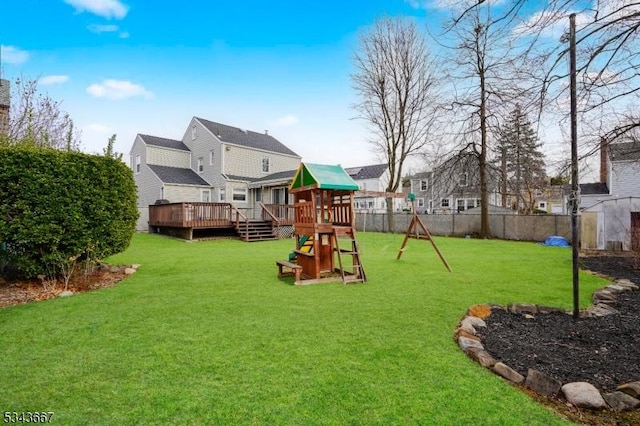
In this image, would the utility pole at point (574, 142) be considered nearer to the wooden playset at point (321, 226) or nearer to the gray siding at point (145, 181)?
the wooden playset at point (321, 226)

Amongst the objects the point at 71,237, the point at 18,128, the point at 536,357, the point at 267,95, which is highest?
the point at 267,95

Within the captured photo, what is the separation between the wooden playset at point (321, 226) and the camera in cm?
709

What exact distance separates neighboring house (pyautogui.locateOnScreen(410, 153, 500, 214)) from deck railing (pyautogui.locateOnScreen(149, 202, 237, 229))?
11.8 metres

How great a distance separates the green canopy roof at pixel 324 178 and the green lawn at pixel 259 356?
7.11 ft

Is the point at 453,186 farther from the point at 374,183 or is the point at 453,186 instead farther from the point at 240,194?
the point at 240,194

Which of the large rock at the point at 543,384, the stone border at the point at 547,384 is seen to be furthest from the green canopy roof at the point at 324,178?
the large rock at the point at 543,384

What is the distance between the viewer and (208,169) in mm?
23812

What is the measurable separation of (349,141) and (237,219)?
454 inches

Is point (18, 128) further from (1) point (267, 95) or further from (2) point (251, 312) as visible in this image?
(2) point (251, 312)

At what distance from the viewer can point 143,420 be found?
2.25 metres

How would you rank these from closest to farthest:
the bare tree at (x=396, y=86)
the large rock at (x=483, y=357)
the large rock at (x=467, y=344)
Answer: the large rock at (x=483, y=357) → the large rock at (x=467, y=344) → the bare tree at (x=396, y=86)

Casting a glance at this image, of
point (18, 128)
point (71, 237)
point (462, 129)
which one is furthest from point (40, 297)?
point (462, 129)

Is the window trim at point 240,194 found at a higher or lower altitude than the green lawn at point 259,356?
higher

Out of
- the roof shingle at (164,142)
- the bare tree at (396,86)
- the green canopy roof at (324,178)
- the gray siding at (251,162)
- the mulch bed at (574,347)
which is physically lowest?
the mulch bed at (574,347)
